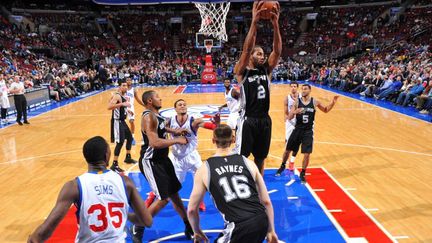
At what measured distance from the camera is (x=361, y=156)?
27.9 ft

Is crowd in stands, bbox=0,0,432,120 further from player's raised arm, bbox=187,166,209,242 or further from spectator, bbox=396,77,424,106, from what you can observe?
player's raised arm, bbox=187,166,209,242

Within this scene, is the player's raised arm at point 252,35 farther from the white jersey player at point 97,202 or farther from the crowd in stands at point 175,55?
the crowd in stands at point 175,55

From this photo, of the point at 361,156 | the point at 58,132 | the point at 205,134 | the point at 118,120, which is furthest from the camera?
the point at 58,132

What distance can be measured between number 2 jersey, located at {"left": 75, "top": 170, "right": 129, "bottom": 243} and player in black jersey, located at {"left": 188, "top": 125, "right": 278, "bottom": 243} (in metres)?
0.59

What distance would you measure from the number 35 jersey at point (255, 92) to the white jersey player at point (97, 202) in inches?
86.5

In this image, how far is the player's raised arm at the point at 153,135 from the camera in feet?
14.2

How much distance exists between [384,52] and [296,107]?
23402mm

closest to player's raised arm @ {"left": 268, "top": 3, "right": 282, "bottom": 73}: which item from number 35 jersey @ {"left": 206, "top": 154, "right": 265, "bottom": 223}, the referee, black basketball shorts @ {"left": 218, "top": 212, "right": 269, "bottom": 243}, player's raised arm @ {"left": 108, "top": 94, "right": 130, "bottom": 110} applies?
number 35 jersey @ {"left": 206, "top": 154, "right": 265, "bottom": 223}

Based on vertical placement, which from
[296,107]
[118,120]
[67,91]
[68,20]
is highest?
[68,20]

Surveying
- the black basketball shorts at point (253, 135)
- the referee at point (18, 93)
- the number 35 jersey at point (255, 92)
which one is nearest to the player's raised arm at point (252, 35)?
the number 35 jersey at point (255, 92)

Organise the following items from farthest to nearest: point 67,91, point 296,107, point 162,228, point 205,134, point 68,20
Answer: point 68,20
point 67,91
point 205,134
point 296,107
point 162,228

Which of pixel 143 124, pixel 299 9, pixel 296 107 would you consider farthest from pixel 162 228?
pixel 299 9

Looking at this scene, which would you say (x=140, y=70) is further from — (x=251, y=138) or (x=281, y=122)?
(x=251, y=138)

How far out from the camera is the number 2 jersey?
251 centimetres
